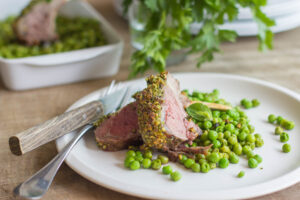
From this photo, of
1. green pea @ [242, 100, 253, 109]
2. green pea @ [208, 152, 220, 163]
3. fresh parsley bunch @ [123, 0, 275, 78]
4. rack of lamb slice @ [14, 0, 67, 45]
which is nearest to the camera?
green pea @ [208, 152, 220, 163]

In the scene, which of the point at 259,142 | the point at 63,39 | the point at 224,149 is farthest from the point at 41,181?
the point at 63,39

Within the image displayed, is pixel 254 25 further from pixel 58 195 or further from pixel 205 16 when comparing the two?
pixel 58 195

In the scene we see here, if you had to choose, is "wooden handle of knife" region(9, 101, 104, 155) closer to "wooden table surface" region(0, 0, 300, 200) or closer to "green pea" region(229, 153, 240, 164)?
"wooden table surface" region(0, 0, 300, 200)

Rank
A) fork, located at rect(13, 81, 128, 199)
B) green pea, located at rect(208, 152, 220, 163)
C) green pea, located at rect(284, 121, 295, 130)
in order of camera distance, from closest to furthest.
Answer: fork, located at rect(13, 81, 128, 199) → green pea, located at rect(208, 152, 220, 163) → green pea, located at rect(284, 121, 295, 130)

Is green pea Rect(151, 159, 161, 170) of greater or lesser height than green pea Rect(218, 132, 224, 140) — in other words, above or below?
below

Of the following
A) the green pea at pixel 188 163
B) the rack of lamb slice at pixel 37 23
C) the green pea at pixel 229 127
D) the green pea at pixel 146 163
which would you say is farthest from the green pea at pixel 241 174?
the rack of lamb slice at pixel 37 23

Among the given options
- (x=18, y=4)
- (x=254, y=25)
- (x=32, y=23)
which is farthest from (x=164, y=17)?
(x=18, y=4)

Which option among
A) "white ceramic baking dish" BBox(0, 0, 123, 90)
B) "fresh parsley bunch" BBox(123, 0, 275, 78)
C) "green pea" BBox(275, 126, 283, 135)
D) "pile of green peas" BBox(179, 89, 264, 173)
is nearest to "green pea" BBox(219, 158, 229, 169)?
"pile of green peas" BBox(179, 89, 264, 173)
